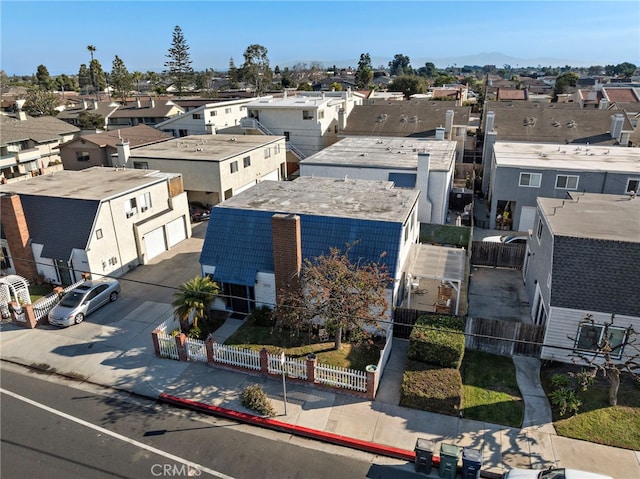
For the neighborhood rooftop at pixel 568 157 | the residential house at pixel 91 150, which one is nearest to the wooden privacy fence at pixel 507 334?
the neighborhood rooftop at pixel 568 157

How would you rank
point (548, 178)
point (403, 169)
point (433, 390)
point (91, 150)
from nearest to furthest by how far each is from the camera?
point (433, 390), point (403, 169), point (548, 178), point (91, 150)

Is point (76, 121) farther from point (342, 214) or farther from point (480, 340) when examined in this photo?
point (480, 340)

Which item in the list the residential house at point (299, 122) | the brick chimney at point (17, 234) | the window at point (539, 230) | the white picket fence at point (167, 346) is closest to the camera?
the white picket fence at point (167, 346)

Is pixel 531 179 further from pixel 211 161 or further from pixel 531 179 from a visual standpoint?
pixel 211 161

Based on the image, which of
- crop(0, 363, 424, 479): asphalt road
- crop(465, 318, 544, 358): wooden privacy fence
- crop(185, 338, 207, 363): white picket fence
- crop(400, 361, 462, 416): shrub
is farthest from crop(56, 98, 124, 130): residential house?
crop(400, 361, 462, 416): shrub

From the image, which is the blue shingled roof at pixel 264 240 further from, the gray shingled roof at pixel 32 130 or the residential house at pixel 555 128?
the gray shingled roof at pixel 32 130

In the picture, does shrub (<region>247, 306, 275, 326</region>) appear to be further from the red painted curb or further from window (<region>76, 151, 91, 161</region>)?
window (<region>76, 151, 91, 161</region>)

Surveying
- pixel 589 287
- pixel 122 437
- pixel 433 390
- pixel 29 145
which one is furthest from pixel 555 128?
pixel 29 145
